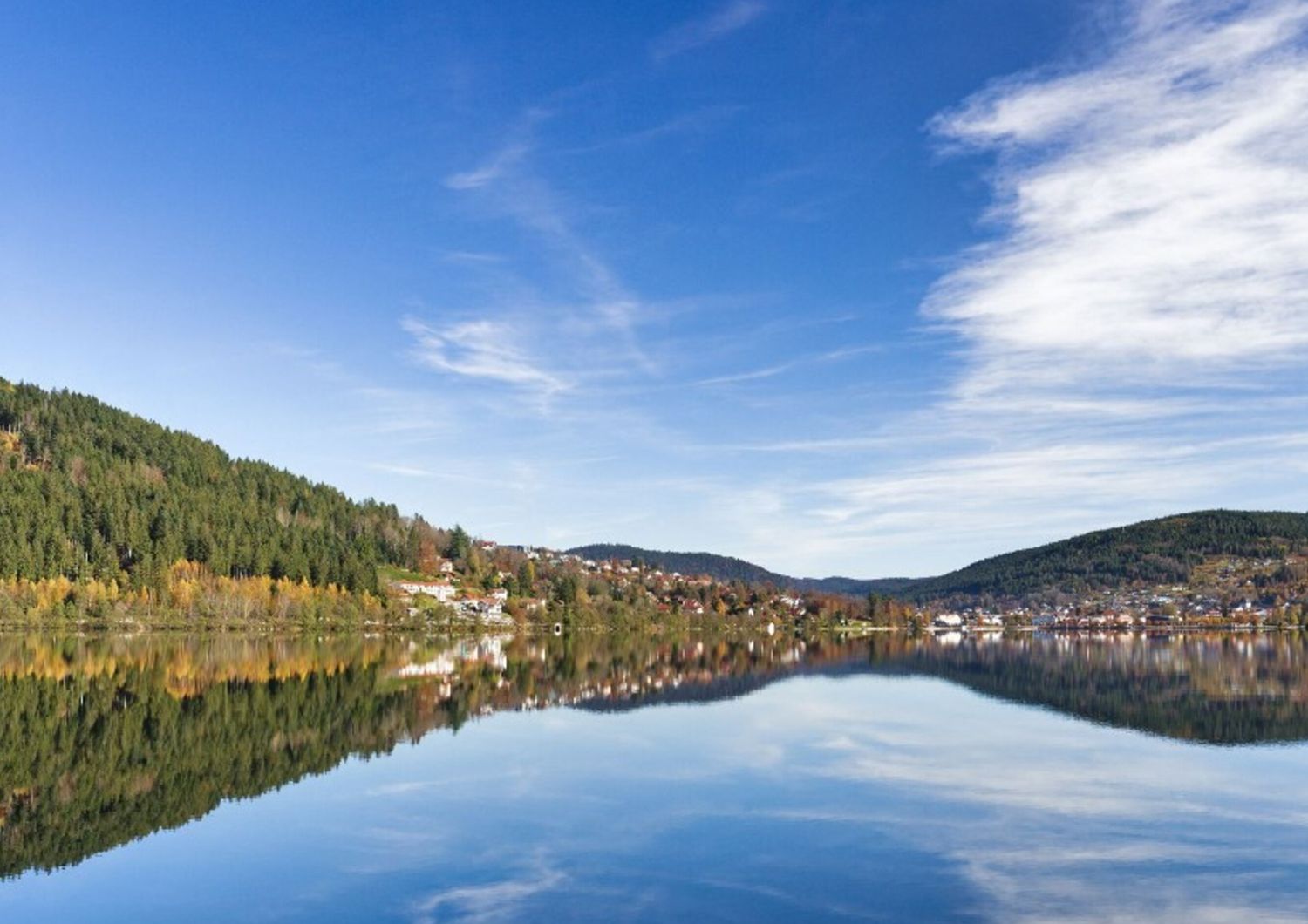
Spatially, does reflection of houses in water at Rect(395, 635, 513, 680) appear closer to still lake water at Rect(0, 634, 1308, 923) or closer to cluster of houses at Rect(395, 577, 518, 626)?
still lake water at Rect(0, 634, 1308, 923)

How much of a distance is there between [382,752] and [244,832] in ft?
36.4

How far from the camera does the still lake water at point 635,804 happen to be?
1731 centimetres

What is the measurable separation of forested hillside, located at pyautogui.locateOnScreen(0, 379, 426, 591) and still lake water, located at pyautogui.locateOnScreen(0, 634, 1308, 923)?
68582mm

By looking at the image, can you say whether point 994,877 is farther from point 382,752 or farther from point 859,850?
point 382,752

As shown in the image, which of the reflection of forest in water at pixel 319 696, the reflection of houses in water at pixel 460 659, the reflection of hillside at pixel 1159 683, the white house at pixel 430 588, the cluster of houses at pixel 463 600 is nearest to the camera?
the reflection of forest in water at pixel 319 696

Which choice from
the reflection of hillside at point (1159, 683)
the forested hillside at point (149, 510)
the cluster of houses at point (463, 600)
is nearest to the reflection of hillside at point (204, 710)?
the reflection of hillside at point (1159, 683)

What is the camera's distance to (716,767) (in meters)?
30.7

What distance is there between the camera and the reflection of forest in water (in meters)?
25.7

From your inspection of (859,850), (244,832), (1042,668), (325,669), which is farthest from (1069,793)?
(1042,668)

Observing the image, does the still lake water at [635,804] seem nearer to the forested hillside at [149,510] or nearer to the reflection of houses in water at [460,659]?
the reflection of houses in water at [460,659]

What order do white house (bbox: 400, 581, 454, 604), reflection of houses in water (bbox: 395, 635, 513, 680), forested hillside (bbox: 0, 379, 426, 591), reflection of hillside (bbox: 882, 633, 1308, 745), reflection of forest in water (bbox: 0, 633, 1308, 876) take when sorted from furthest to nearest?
white house (bbox: 400, 581, 454, 604), forested hillside (bbox: 0, 379, 426, 591), reflection of houses in water (bbox: 395, 635, 513, 680), reflection of hillside (bbox: 882, 633, 1308, 745), reflection of forest in water (bbox: 0, 633, 1308, 876)

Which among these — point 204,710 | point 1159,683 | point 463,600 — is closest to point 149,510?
point 463,600

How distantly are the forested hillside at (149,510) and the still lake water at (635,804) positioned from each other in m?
68.6

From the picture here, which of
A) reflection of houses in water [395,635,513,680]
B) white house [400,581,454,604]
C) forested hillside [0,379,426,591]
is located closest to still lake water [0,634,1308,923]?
reflection of houses in water [395,635,513,680]
